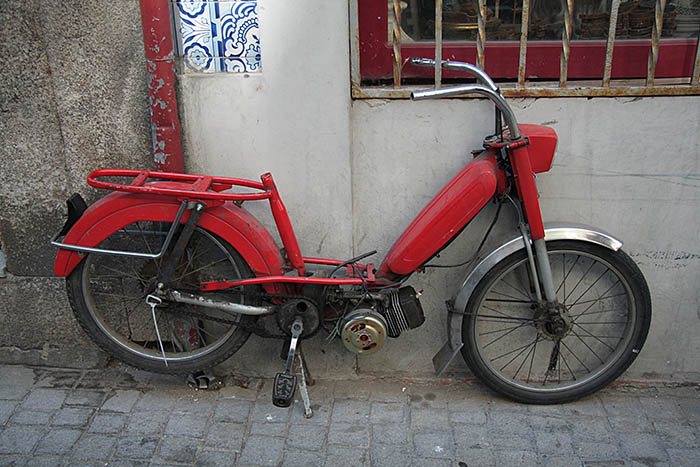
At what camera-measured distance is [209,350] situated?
325cm

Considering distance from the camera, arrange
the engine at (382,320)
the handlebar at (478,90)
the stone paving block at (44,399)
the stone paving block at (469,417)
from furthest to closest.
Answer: the stone paving block at (44,399) < the stone paving block at (469,417) < the engine at (382,320) < the handlebar at (478,90)

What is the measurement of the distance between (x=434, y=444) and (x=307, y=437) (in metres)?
0.63

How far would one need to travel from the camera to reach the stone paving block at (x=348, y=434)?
300 cm

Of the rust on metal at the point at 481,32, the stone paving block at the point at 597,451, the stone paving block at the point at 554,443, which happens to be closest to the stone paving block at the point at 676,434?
the stone paving block at the point at 597,451

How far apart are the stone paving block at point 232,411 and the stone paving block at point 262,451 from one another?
178 millimetres

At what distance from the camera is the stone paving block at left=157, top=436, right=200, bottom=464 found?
2904 mm

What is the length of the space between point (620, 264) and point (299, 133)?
175 cm

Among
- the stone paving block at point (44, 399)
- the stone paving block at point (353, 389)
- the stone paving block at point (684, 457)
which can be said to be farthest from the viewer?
the stone paving block at point (353, 389)

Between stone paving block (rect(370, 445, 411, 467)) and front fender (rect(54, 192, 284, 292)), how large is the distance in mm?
997

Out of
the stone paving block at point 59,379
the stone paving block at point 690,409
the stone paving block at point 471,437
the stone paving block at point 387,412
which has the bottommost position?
the stone paving block at point 690,409

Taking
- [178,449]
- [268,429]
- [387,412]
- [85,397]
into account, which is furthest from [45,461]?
[387,412]

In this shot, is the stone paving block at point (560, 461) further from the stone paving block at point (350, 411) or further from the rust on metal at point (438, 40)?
the rust on metal at point (438, 40)

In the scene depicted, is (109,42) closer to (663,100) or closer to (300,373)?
(300,373)

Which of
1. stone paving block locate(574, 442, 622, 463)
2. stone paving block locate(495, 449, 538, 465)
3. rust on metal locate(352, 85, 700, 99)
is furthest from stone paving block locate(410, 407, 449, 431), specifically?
rust on metal locate(352, 85, 700, 99)
